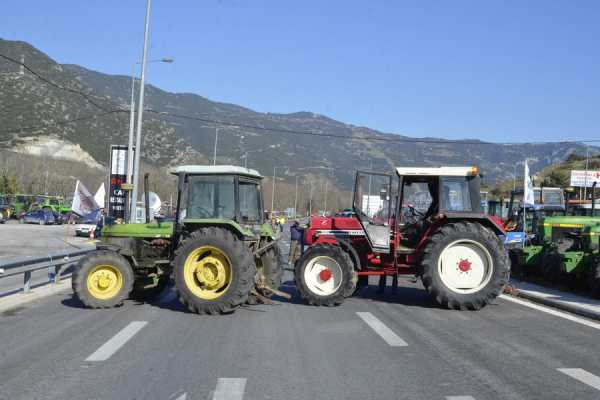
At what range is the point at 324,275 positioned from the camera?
472 inches

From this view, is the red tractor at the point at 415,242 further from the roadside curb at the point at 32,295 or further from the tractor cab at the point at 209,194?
the roadside curb at the point at 32,295

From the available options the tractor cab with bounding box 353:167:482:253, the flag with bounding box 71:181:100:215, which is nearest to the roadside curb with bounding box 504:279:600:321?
the tractor cab with bounding box 353:167:482:253

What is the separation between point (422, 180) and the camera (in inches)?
503

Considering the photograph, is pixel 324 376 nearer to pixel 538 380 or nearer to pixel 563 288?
pixel 538 380

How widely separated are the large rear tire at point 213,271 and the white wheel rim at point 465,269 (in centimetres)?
376

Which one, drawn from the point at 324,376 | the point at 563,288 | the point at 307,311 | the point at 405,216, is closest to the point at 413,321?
the point at 307,311

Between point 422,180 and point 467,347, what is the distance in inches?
200

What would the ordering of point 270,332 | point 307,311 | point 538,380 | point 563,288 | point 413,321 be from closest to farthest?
point 538,380
point 270,332
point 413,321
point 307,311
point 563,288

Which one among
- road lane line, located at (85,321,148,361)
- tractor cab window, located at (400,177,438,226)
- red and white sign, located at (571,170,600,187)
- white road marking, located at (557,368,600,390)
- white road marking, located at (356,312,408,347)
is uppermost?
red and white sign, located at (571,170,600,187)

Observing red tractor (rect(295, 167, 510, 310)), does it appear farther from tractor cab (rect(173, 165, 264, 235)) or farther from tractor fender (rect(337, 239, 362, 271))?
tractor cab (rect(173, 165, 264, 235))

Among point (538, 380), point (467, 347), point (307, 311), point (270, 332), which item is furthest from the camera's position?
point (307, 311)

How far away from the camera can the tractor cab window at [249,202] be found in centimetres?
1168

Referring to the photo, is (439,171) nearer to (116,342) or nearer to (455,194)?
(455,194)

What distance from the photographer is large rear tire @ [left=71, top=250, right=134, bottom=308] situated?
11.1 m
